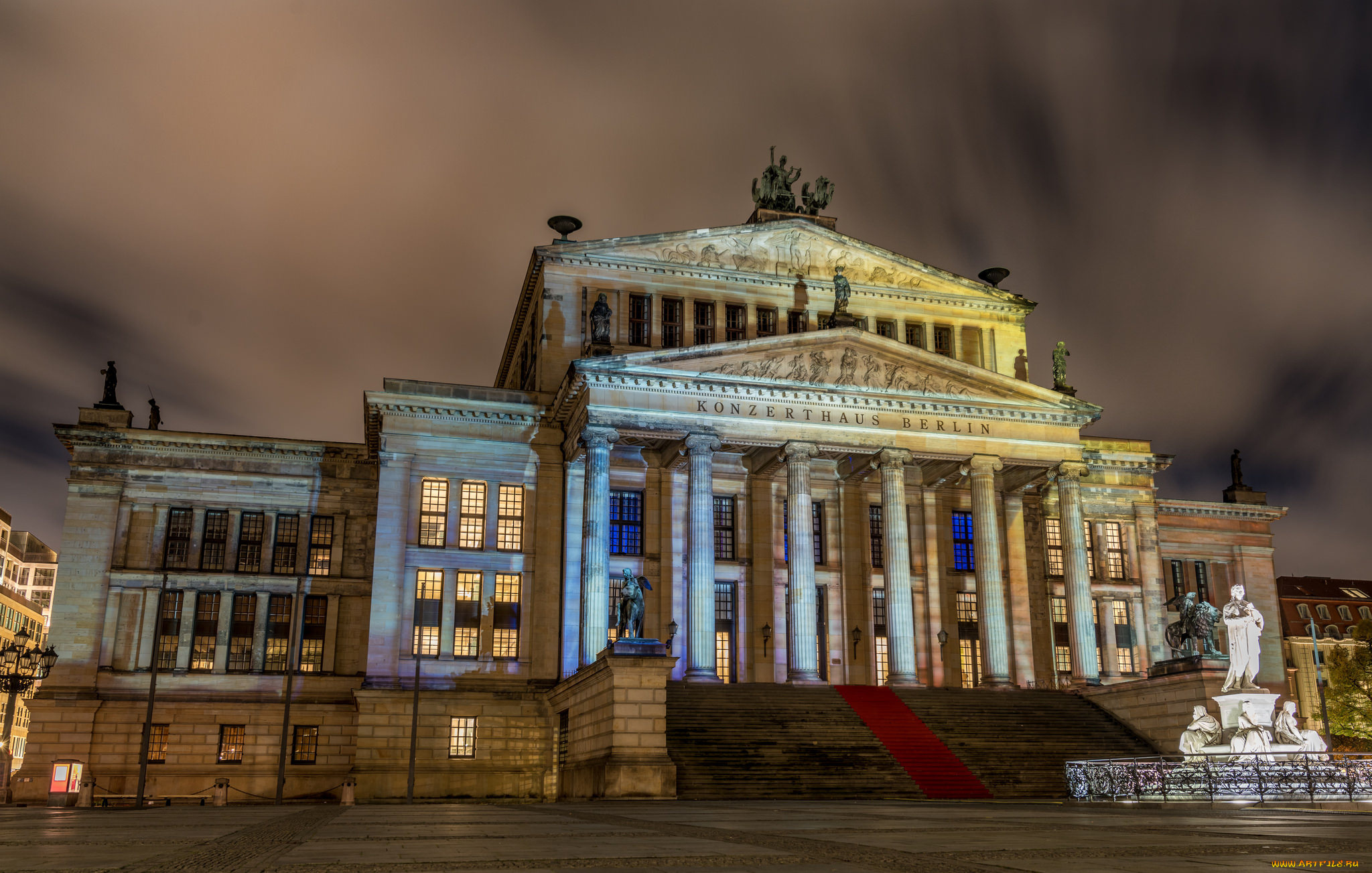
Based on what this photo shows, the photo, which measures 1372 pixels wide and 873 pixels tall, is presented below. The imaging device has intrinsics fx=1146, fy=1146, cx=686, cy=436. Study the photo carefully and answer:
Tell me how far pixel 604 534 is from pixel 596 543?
550 millimetres

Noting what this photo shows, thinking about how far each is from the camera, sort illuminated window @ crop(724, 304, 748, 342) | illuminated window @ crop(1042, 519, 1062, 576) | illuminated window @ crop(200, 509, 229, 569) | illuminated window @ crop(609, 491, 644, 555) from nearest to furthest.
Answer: illuminated window @ crop(609, 491, 644, 555), illuminated window @ crop(200, 509, 229, 569), illuminated window @ crop(724, 304, 748, 342), illuminated window @ crop(1042, 519, 1062, 576)

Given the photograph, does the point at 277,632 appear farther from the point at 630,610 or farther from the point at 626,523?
the point at 630,610

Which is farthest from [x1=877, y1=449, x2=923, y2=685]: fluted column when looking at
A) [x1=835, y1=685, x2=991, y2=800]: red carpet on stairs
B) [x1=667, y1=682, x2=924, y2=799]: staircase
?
[x1=667, y1=682, x2=924, y2=799]: staircase

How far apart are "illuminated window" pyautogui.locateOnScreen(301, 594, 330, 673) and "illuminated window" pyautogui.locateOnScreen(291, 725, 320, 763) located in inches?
100

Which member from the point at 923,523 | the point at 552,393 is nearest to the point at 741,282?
the point at 552,393

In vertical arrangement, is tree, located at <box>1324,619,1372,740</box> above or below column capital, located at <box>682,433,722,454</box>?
below

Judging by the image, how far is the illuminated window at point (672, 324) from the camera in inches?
2088

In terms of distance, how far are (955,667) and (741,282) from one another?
20.5 m

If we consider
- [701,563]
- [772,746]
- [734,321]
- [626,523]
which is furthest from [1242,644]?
[734,321]

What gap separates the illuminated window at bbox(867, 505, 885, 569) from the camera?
53.4 meters

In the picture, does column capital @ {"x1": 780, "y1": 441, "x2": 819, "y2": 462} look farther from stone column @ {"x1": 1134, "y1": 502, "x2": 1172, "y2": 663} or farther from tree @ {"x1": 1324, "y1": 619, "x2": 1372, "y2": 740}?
tree @ {"x1": 1324, "y1": 619, "x2": 1372, "y2": 740}

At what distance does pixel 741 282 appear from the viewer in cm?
5441

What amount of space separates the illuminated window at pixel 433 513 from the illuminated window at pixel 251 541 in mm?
9247

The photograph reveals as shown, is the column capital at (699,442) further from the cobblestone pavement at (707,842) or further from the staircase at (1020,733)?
the cobblestone pavement at (707,842)
